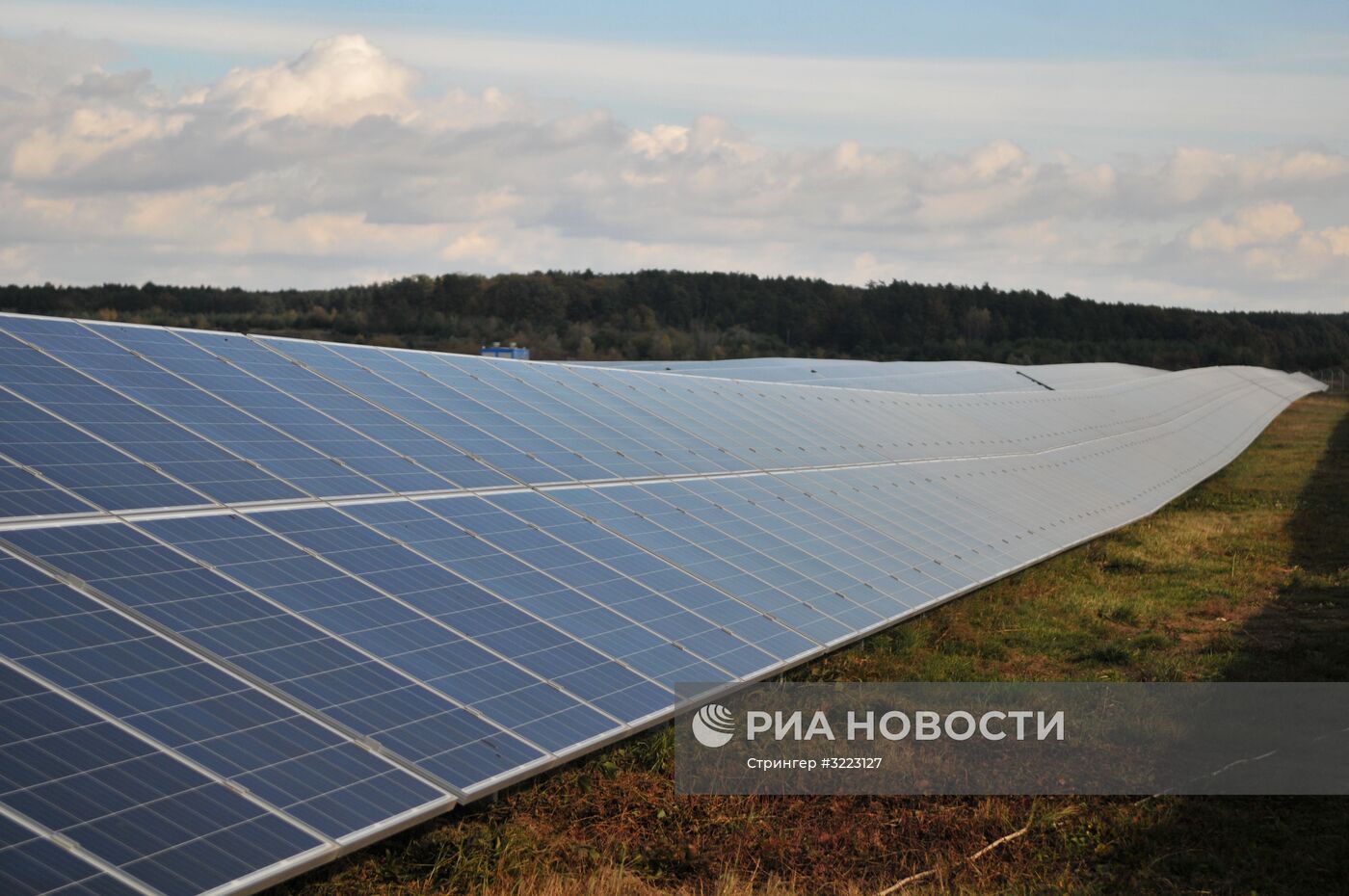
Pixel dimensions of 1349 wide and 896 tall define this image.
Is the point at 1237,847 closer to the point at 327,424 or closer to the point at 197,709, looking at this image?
the point at 197,709

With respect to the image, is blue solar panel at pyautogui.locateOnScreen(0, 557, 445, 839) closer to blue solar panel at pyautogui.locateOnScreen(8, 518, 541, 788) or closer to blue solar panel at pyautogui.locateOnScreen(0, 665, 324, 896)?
blue solar panel at pyautogui.locateOnScreen(0, 665, 324, 896)

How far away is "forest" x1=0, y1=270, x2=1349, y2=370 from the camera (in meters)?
117

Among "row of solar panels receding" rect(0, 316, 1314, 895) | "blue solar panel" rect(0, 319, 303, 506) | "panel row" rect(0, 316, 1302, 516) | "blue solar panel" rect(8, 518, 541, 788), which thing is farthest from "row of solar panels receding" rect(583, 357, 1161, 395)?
"blue solar panel" rect(8, 518, 541, 788)

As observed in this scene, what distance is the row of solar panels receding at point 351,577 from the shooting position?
33.2ft

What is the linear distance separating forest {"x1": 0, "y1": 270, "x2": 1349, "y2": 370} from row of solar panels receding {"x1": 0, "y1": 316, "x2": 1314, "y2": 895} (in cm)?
7453

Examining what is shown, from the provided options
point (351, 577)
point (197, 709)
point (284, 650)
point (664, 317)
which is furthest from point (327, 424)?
point (664, 317)

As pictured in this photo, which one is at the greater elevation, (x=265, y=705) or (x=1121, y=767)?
(x=265, y=705)

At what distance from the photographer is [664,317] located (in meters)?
163

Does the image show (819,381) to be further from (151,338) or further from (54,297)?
(54,297)

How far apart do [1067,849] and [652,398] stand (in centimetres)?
1769

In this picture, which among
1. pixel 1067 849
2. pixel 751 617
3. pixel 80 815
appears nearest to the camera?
pixel 80 815

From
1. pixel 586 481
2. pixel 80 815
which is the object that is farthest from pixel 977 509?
pixel 80 815

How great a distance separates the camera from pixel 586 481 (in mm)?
21828

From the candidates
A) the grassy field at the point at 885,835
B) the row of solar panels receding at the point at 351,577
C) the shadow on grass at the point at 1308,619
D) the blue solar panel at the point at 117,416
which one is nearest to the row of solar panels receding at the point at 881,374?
the shadow on grass at the point at 1308,619
